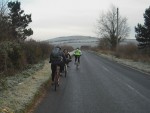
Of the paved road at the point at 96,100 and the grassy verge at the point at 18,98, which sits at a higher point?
the grassy verge at the point at 18,98

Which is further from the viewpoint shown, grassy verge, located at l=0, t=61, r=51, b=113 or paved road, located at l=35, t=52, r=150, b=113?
paved road, located at l=35, t=52, r=150, b=113

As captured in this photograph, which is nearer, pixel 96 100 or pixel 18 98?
pixel 18 98

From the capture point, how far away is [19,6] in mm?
57750

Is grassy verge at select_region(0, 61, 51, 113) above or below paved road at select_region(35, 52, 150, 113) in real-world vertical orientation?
above

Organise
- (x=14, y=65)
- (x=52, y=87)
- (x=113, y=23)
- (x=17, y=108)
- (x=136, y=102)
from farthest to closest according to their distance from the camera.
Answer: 1. (x=113, y=23)
2. (x=14, y=65)
3. (x=52, y=87)
4. (x=136, y=102)
5. (x=17, y=108)

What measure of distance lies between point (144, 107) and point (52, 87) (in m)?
6.25

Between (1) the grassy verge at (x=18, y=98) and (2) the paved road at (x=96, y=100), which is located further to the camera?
(2) the paved road at (x=96, y=100)

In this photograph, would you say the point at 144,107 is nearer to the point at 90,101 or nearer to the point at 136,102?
the point at 136,102

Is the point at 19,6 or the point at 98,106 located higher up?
the point at 19,6

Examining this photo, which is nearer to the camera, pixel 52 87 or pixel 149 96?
pixel 149 96

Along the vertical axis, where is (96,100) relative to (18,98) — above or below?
below

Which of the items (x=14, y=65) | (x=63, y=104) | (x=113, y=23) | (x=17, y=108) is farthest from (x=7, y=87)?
(x=113, y=23)

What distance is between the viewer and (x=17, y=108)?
10.4m

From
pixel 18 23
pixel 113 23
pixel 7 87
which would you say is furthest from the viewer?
pixel 113 23
